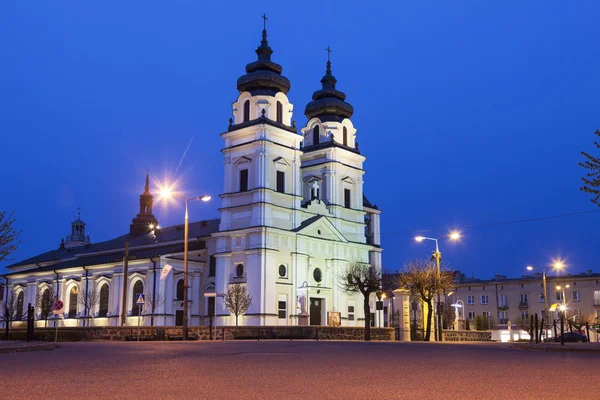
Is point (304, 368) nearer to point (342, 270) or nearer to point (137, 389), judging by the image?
point (137, 389)

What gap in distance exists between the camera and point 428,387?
427 inches

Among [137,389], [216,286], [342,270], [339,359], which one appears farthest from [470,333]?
[137,389]

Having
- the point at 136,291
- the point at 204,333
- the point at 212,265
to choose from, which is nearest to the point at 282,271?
the point at 212,265

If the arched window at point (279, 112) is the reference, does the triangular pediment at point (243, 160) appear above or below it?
below

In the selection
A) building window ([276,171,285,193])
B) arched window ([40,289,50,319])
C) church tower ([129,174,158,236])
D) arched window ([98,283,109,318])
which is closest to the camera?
building window ([276,171,285,193])

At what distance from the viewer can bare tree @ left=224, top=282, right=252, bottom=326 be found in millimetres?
58744

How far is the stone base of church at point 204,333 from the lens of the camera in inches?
1407

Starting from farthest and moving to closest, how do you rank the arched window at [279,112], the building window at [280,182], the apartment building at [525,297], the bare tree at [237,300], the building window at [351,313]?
the apartment building at [525,297] < the building window at [351,313] < the arched window at [279,112] < the building window at [280,182] < the bare tree at [237,300]

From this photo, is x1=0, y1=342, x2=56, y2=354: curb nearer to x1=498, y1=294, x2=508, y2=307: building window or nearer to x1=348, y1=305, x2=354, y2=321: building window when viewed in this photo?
x1=348, y1=305, x2=354, y2=321: building window

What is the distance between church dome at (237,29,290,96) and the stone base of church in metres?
28.6

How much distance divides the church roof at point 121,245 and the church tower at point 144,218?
203cm

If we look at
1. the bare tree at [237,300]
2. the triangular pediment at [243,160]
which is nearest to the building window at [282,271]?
the bare tree at [237,300]

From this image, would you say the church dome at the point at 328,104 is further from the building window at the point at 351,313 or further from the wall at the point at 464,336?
the wall at the point at 464,336

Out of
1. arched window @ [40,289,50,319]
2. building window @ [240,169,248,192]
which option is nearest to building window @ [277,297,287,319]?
building window @ [240,169,248,192]
